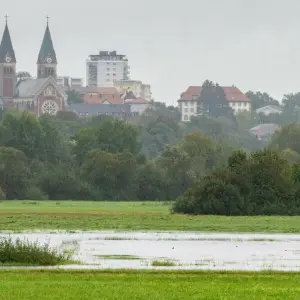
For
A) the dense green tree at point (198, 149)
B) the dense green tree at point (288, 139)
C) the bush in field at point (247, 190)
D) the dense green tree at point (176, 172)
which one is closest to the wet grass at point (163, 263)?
the bush in field at point (247, 190)

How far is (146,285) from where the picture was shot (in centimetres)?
3050

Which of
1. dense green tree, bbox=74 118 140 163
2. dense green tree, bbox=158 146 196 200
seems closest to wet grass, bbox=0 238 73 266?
dense green tree, bbox=158 146 196 200

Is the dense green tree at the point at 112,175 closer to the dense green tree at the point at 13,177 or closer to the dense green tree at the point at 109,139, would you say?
the dense green tree at the point at 13,177

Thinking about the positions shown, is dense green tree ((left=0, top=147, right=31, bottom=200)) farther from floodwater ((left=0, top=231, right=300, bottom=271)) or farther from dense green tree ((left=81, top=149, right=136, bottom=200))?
floodwater ((left=0, top=231, right=300, bottom=271))

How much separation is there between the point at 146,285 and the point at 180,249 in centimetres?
1341

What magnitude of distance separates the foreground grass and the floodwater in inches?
95.9

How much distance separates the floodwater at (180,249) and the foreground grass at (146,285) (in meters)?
2.44

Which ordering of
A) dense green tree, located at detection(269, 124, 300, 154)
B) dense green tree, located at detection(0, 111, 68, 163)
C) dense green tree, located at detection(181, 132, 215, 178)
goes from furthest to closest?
dense green tree, located at detection(269, 124, 300, 154) → dense green tree, located at detection(0, 111, 68, 163) → dense green tree, located at detection(181, 132, 215, 178)

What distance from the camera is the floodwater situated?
122 ft

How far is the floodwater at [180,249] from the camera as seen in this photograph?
1460 inches

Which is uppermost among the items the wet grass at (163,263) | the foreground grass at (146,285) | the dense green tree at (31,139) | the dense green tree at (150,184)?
the dense green tree at (31,139)

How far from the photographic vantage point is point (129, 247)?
44719 mm

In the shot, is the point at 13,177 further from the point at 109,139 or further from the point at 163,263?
the point at 163,263

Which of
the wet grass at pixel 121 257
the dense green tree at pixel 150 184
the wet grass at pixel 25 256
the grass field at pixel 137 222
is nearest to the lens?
the wet grass at pixel 25 256
